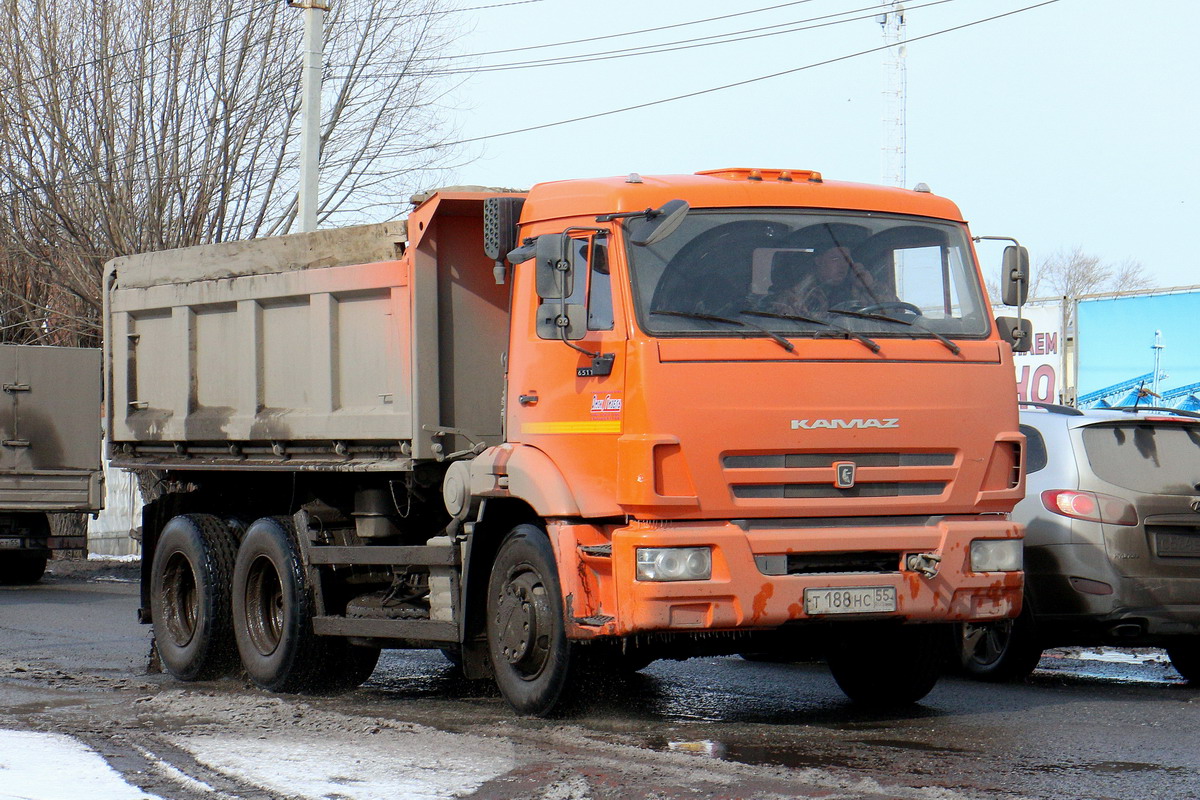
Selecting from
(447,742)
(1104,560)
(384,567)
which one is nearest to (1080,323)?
(1104,560)

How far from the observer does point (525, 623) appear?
26.3 feet

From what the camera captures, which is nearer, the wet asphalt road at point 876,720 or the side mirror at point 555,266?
the wet asphalt road at point 876,720

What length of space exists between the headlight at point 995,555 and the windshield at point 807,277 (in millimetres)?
1000

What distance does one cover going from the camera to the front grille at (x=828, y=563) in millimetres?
7488

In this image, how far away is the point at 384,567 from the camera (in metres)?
9.64

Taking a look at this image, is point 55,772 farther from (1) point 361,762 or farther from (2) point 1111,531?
(2) point 1111,531

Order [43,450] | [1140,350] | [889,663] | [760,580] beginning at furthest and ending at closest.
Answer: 1. [43,450]
2. [1140,350]
3. [889,663]
4. [760,580]

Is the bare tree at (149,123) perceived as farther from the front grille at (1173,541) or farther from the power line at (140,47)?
the front grille at (1173,541)

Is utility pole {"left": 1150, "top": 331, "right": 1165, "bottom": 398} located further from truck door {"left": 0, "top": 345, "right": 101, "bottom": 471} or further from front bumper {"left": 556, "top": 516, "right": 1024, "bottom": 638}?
front bumper {"left": 556, "top": 516, "right": 1024, "bottom": 638}

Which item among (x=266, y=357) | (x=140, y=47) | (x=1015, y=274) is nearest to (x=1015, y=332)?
(x=1015, y=274)

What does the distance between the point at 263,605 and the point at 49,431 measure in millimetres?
11253

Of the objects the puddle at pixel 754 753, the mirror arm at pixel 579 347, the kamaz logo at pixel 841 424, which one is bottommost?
the puddle at pixel 754 753

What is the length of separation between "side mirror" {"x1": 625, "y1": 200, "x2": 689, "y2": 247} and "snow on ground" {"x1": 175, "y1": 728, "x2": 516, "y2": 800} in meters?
2.36

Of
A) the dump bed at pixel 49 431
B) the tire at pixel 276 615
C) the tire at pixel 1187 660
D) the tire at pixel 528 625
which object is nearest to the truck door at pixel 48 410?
the dump bed at pixel 49 431
